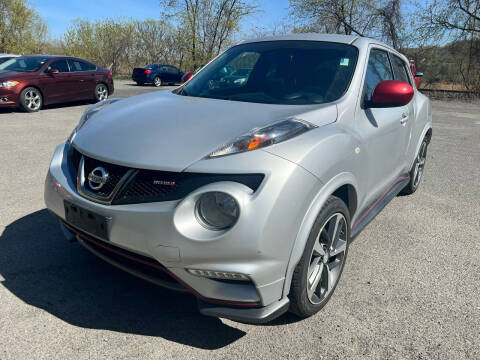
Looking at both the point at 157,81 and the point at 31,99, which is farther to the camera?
the point at 157,81

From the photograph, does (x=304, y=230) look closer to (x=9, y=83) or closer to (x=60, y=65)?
(x=9, y=83)

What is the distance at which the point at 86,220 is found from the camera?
7.18 feet

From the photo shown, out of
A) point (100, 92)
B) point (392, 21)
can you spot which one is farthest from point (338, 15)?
point (100, 92)

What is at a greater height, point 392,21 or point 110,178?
point 392,21

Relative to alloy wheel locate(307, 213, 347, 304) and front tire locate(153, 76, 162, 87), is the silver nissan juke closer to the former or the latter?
alloy wheel locate(307, 213, 347, 304)

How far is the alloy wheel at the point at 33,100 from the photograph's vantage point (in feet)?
33.9

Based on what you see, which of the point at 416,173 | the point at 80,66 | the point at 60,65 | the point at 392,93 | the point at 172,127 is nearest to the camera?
the point at 172,127

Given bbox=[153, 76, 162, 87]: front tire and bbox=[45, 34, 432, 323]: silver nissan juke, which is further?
bbox=[153, 76, 162, 87]: front tire

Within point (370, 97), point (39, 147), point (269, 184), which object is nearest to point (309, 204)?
point (269, 184)

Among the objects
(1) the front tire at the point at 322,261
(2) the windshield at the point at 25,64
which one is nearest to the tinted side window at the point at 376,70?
(1) the front tire at the point at 322,261

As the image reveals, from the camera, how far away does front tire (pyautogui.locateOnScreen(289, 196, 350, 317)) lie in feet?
7.10

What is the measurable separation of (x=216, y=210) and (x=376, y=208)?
6.10 ft

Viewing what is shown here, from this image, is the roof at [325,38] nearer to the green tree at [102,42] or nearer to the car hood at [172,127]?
the car hood at [172,127]

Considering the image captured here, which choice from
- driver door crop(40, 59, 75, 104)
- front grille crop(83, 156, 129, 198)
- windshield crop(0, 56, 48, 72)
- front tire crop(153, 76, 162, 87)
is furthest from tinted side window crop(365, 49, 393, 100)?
front tire crop(153, 76, 162, 87)
